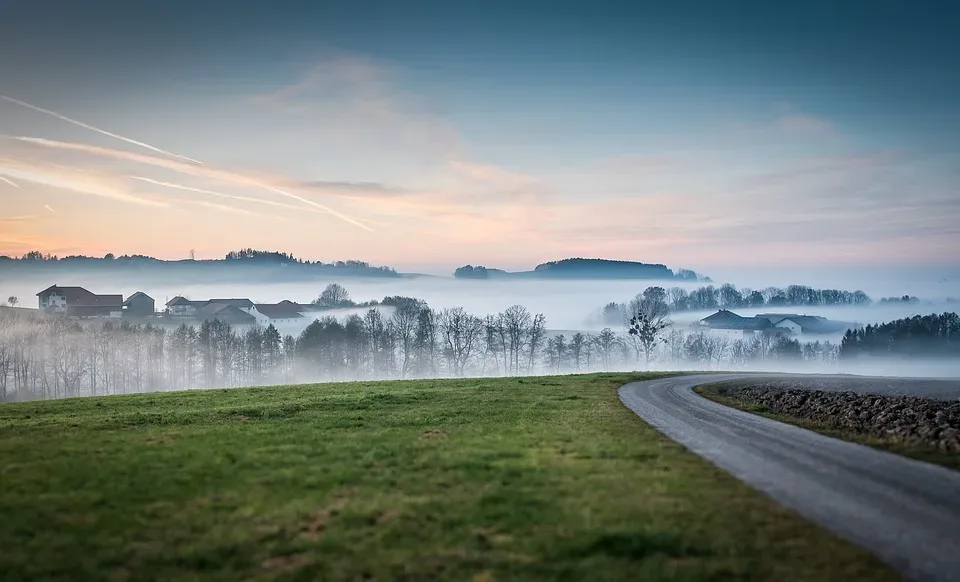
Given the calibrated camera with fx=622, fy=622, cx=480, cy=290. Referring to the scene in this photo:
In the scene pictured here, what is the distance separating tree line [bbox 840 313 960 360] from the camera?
493ft

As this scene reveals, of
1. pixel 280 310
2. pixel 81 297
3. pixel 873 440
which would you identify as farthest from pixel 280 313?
pixel 873 440

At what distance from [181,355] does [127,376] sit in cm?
1051

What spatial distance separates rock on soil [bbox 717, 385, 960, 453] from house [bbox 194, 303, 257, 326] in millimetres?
121965

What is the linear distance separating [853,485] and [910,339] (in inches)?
6615

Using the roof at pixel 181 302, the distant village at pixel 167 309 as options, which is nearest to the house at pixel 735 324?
the distant village at pixel 167 309

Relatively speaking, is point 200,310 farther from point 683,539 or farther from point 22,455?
point 683,539

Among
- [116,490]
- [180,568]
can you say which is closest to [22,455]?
[116,490]

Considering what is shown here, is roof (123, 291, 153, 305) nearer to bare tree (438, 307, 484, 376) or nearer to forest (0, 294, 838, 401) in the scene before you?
forest (0, 294, 838, 401)

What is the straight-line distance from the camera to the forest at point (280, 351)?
373 feet

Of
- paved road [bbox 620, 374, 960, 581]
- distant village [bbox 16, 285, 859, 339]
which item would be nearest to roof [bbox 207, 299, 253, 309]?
distant village [bbox 16, 285, 859, 339]

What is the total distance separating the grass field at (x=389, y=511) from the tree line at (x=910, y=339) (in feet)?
518

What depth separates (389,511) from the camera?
12734 millimetres

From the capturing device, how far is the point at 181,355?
119438mm

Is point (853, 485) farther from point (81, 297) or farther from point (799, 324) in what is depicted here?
point (799, 324)
